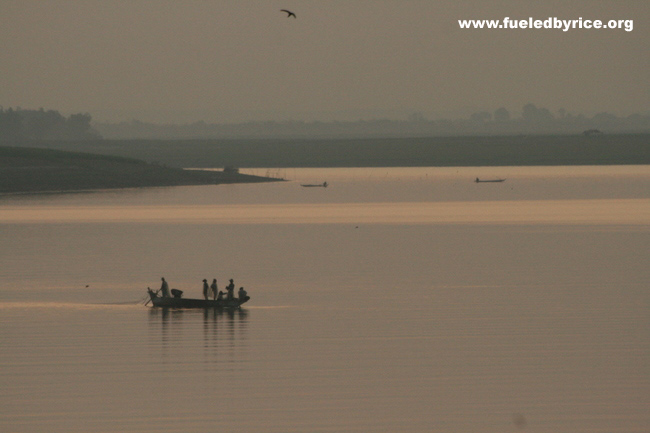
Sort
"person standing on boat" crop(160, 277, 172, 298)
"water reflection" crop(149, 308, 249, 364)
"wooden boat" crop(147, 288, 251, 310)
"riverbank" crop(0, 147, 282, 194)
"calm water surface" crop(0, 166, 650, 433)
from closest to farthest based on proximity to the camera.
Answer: "calm water surface" crop(0, 166, 650, 433), "water reflection" crop(149, 308, 249, 364), "wooden boat" crop(147, 288, 251, 310), "person standing on boat" crop(160, 277, 172, 298), "riverbank" crop(0, 147, 282, 194)

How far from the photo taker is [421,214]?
95688 mm

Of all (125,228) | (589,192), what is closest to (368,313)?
(125,228)

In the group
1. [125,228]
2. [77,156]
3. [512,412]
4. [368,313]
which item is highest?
[77,156]

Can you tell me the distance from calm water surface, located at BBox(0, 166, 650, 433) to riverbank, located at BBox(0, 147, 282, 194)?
5619 cm

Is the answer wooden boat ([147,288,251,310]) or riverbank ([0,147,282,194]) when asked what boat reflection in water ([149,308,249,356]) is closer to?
wooden boat ([147,288,251,310])

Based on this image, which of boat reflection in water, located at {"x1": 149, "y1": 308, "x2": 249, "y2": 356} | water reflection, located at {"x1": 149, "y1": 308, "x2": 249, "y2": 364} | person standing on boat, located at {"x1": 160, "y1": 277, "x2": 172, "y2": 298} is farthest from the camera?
person standing on boat, located at {"x1": 160, "y1": 277, "x2": 172, "y2": 298}

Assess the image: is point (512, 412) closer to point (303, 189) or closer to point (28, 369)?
point (28, 369)

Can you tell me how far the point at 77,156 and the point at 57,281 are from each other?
4185 inches

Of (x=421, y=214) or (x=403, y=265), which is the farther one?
(x=421, y=214)

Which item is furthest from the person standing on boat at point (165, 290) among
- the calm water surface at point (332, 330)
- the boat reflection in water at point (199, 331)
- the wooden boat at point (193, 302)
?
the calm water surface at point (332, 330)

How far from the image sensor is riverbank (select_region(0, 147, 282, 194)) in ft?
450

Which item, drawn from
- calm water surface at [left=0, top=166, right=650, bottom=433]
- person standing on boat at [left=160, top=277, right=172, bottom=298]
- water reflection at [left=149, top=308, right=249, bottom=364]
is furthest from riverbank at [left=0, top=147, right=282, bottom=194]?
water reflection at [left=149, top=308, right=249, bottom=364]

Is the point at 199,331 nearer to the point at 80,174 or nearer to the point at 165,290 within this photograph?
the point at 165,290

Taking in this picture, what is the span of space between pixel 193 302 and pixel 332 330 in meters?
7.03
